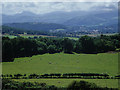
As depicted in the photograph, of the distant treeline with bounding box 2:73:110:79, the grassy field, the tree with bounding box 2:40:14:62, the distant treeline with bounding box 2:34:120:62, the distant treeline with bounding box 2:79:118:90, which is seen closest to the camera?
the distant treeline with bounding box 2:79:118:90

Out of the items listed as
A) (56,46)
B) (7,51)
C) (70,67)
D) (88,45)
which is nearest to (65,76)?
(70,67)

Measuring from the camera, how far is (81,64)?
2045 inches

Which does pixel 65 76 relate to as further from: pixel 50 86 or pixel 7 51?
pixel 7 51

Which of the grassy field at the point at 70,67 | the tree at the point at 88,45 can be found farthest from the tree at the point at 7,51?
the tree at the point at 88,45

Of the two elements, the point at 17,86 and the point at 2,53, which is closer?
the point at 17,86

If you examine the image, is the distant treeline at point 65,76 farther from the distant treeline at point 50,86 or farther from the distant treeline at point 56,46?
the distant treeline at point 56,46

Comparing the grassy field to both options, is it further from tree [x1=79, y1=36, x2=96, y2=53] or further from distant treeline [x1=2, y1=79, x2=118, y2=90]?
tree [x1=79, y1=36, x2=96, y2=53]

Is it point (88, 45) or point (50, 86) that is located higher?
point (88, 45)

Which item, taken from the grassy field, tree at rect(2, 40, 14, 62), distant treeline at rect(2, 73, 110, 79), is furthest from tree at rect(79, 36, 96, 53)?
distant treeline at rect(2, 73, 110, 79)

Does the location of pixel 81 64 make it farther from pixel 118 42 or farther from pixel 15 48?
pixel 118 42

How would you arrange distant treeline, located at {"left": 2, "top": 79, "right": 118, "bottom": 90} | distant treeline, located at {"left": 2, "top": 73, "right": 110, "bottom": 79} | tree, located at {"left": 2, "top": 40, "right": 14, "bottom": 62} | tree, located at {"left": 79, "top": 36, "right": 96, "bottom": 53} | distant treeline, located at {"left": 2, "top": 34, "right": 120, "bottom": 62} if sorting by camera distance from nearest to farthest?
distant treeline, located at {"left": 2, "top": 79, "right": 118, "bottom": 90}, distant treeline, located at {"left": 2, "top": 73, "right": 110, "bottom": 79}, tree, located at {"left": 2, "top": 40, "right": 14, "bottom": 62}, distant treeline, located at {"left": 2, "top": 34, "right": 120, "bottom": 62}, tree, located at {"left": 79, "top": 36, "right": 96, "bottom": 53}

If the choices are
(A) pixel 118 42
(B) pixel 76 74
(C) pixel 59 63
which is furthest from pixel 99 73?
(A) pixel 118 42

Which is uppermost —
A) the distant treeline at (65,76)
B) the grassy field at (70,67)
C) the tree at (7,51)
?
the tree at (7,51)

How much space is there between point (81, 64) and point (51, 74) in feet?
43.7
